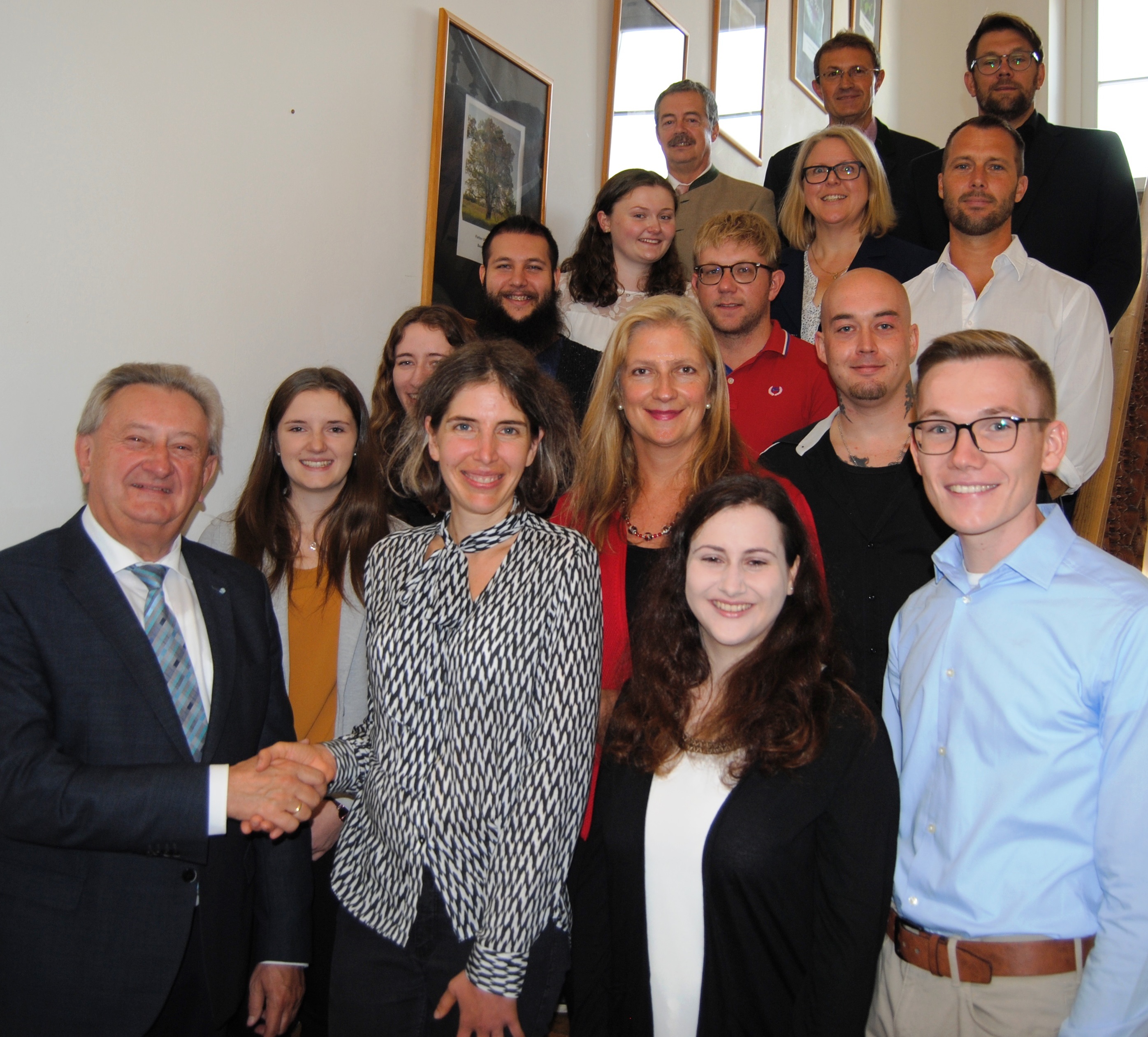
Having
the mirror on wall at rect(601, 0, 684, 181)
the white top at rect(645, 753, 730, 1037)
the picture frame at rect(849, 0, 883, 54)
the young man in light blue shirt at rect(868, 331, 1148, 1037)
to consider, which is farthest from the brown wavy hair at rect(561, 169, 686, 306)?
the picture frame at rect(849, 0, 883, 54)

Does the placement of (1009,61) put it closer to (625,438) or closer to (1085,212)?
(1085,212)

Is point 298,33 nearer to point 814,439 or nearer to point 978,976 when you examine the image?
point 814,439

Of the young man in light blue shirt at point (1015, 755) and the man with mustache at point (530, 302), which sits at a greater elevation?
the man with mustache at point (530, 302)

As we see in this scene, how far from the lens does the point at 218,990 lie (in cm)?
189

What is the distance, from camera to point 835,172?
133 inches

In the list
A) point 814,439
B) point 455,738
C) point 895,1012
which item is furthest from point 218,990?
point 814,439

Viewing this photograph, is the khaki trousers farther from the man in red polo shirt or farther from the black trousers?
the man in red polo shirt

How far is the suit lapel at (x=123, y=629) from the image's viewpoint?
1.77 meters

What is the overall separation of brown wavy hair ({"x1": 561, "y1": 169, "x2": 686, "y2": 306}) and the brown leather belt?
2426 millimetres

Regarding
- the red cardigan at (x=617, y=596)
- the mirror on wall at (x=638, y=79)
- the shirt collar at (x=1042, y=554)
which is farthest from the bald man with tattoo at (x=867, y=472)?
the mirror on wall at (x=638, y=79)

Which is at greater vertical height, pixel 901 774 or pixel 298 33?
pixel 298 33

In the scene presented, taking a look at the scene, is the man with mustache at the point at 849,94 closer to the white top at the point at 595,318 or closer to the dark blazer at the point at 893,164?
the dark blazer at the point at 893,164

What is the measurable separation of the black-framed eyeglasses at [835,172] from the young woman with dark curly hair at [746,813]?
1.95 metres

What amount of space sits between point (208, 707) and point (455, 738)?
0.57 m
